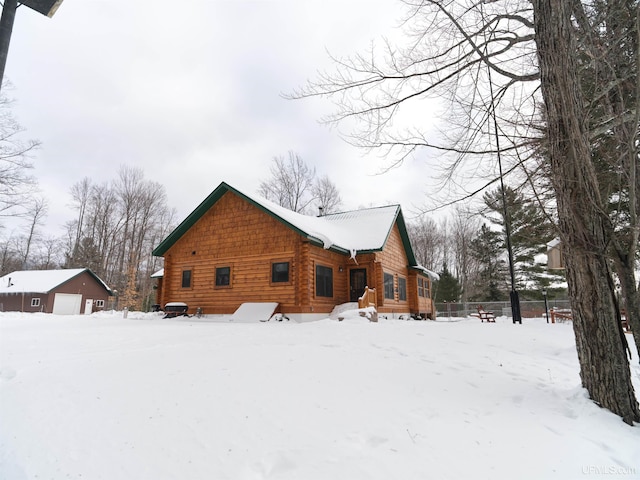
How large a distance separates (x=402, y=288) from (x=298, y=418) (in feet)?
53.9

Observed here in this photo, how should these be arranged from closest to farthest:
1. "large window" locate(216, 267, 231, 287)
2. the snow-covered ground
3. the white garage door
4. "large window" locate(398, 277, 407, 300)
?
the snow-covered ground
"large window" locate(216, 267, 231, 287)
"large window" locate(398, 277, 407, 300)
the white garage door

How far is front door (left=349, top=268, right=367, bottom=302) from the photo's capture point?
50.9 feet

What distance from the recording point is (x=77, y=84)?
32.9 ft

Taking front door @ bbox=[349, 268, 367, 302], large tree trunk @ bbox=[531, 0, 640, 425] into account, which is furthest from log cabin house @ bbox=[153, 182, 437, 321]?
large tree trunk @ bbox=[531, 0, 640, 425]

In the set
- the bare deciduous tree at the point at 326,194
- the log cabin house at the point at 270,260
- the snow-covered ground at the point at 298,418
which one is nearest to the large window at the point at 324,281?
the log cabin house at the point at 270,260

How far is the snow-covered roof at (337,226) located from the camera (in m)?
13.1

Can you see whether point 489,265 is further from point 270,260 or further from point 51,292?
point 51,292

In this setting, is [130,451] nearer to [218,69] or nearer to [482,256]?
[218,69]

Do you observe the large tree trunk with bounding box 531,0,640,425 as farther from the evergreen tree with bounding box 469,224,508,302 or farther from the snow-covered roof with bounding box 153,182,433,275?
the evergreen tree with bounding box 469,224,508,302

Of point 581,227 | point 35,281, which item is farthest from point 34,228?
point 581,227

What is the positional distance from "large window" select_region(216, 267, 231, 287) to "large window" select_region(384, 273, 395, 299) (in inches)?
280

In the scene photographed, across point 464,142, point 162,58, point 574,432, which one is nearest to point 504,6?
point 464,142

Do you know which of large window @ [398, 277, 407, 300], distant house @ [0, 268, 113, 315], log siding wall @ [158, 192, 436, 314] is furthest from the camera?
distant house @ [0, 268, 113, 315]

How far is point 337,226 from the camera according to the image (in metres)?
18.1
